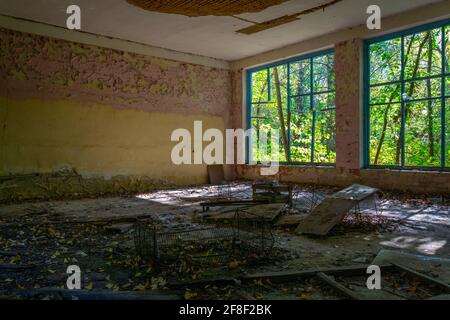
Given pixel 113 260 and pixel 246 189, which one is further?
pixel 246 189

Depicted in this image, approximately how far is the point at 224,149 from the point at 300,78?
128 inches

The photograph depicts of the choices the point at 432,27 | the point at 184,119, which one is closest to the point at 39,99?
the point at 184,119

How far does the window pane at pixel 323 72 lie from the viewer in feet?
33.7

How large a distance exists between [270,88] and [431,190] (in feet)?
18.2

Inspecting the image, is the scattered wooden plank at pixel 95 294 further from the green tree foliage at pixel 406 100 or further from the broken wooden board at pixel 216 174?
the broken wooden board at pixel 216 174

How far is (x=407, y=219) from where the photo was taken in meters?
5.83

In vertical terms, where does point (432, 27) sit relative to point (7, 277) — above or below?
above

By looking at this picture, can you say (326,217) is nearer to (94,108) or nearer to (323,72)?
(323,72)

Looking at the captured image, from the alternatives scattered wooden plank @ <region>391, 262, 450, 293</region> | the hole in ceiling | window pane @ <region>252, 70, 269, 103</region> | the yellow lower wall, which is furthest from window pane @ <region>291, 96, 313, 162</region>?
scattered wooden plank @ <region>391, 262, 450, 293</region>

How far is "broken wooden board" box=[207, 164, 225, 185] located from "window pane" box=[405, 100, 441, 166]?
5359mm

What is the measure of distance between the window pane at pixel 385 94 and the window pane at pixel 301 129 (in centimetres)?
175

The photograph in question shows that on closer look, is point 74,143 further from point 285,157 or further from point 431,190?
point 431,190

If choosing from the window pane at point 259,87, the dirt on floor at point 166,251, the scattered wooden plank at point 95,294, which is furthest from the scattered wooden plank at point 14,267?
the window pane at point 259,87

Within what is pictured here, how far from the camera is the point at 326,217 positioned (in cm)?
511
